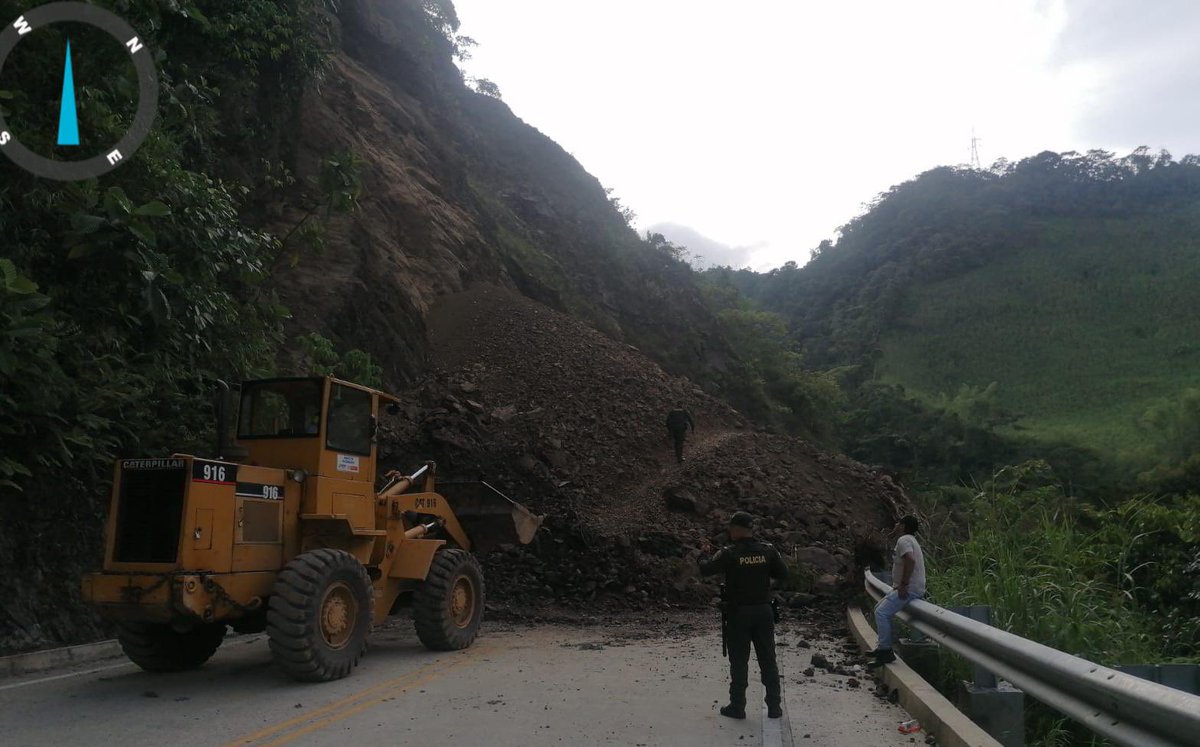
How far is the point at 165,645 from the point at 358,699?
97.1 inches

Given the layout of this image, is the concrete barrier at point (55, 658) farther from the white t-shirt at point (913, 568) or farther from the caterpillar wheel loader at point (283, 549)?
the white t-shirt at point (913, 568)

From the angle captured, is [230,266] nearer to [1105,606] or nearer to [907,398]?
[1105,606]

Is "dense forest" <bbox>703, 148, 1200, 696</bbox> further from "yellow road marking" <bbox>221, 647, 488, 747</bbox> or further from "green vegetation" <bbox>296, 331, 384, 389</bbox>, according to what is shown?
"green vegetation" <bbox>296, 331, 384, 389</bbox>

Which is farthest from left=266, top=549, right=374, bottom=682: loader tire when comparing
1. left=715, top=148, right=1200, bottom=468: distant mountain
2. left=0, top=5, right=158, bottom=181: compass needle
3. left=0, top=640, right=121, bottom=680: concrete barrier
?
Answer: left=715, top=148, right=1200, bottom=468: distant mountain

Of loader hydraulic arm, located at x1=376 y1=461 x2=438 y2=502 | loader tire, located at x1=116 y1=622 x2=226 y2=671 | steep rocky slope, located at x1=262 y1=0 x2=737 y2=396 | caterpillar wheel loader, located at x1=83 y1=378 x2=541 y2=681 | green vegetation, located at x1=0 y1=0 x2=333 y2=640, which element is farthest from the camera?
steep rocky slope, located at x1=262 y1=0 x2=737 y2=396

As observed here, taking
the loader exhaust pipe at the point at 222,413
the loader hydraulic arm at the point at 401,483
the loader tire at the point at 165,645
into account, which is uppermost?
the loader exhaust pipe at the point at 222,413

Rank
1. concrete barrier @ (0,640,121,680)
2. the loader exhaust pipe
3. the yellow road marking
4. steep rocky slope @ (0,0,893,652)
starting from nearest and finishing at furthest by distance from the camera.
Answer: the yellow road marking
the loader exhaust pipe
concrete barrier @ (0,640,121,680)
steep rocky slope @ (0,0,893,652)

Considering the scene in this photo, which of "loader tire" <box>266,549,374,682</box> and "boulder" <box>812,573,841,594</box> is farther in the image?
"boulder" <box>812,573,841,594</box>

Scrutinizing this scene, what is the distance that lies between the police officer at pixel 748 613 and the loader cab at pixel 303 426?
419 cm

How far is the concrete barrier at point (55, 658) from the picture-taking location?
8.62m

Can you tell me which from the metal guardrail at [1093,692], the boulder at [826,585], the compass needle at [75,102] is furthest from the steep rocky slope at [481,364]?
the metal guardrail at [1093,692]

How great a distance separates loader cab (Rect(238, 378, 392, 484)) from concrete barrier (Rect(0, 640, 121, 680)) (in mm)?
2937

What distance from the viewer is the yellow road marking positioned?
5.89 meters

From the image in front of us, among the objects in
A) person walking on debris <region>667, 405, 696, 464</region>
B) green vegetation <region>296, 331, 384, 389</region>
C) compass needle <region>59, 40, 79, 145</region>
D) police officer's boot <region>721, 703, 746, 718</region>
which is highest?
compass needle <region>59, 40, 79, 145</region>
